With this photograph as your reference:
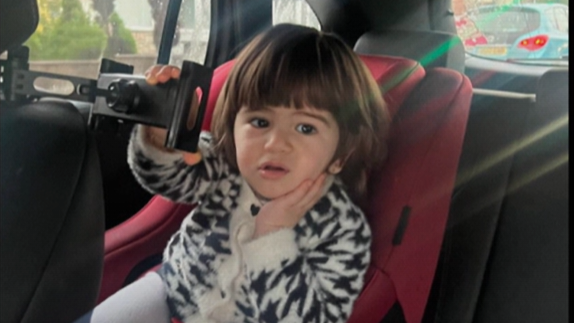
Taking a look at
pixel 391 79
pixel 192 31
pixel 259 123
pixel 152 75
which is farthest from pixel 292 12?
pixel 152 75

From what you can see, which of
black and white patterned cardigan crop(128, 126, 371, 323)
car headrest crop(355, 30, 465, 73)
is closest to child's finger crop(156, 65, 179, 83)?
black and white patterned cardigan crop(128, 126, 371, 323)

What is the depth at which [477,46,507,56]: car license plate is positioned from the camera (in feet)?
5.55

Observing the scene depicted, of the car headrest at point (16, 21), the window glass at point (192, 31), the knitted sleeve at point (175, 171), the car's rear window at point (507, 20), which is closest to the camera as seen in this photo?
the car headrest at point (16, 21)

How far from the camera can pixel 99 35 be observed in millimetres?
1085

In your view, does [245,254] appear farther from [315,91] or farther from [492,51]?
[492,51]

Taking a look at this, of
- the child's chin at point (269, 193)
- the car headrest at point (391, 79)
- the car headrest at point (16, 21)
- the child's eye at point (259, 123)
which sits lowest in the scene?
the child's chin at point (269, 193)

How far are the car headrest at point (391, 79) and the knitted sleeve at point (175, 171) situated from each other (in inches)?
2.5

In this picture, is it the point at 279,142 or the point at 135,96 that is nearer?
the point at 135,96

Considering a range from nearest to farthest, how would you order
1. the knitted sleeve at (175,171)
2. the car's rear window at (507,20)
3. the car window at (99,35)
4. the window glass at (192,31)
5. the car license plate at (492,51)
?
the car window at (99,35), the knitted sleeve at (175,171), the window glass at (192,31), the car's rear window at (507,20), the car license plate at (492,51)

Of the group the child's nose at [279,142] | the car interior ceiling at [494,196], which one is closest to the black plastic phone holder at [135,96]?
the car interior ceiling at [494,196]

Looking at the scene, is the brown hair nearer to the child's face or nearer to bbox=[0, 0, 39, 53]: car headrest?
the child's face

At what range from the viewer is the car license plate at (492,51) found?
Result: 5.55ft

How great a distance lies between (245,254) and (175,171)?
0.51 ft

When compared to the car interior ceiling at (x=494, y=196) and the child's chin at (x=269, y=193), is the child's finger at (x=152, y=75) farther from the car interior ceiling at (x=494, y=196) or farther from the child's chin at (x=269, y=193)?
the child's chin at (x=269, y=193)
